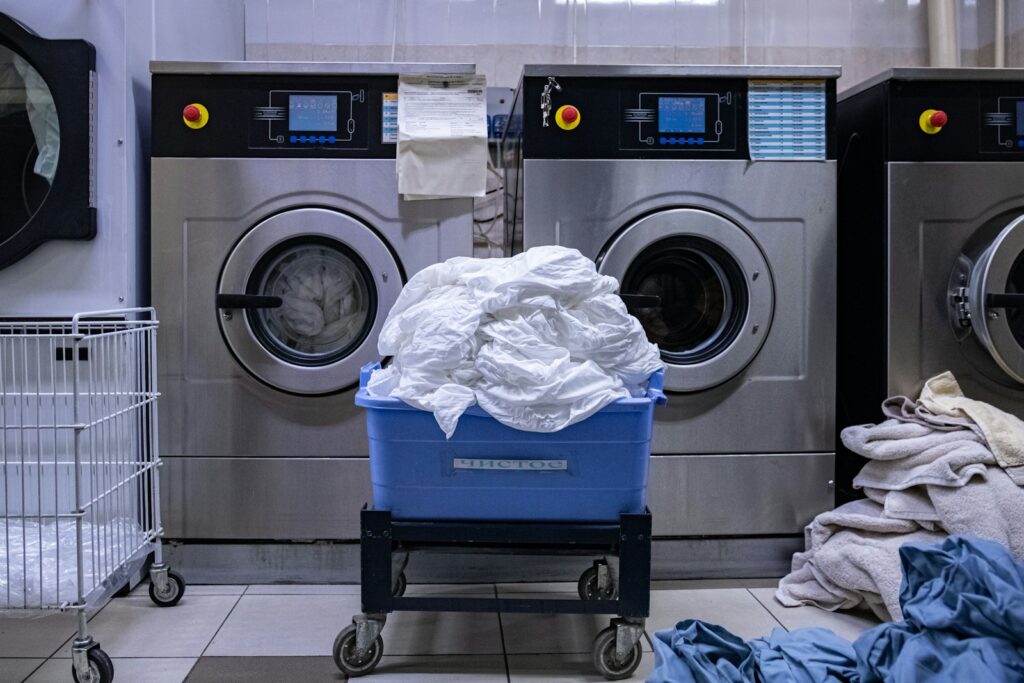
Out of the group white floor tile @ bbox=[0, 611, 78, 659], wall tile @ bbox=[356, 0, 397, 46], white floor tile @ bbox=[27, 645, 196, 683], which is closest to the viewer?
white floor tile @ bbox=[27, 645, 196, 683]

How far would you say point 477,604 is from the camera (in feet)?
5.75

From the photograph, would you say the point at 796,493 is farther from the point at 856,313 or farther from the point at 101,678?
the point at 101,678

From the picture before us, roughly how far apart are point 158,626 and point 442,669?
71 centimetres

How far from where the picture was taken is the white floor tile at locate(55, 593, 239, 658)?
1.92m

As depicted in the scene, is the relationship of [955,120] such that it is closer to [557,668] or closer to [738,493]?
[738,493]

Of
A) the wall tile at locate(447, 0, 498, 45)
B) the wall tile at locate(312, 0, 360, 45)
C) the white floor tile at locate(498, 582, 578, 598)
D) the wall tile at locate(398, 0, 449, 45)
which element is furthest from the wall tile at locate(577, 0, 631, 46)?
the white floor tile at locate(498, 582, 578, 598)

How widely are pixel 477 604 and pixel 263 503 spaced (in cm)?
86

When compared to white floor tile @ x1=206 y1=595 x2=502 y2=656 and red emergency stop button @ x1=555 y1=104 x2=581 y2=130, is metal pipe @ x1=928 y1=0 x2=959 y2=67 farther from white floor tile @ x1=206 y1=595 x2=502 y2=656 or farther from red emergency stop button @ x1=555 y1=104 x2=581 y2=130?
white floor tile @ x1=206 y1=595 x2=502 y2=656

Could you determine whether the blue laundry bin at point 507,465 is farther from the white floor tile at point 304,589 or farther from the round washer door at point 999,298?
the round washer door at point 999,298

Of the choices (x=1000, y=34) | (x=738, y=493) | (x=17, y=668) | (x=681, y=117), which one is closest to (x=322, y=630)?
(x=17, y=668)

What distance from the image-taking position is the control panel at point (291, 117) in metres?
2.35

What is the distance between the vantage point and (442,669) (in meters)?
1.83

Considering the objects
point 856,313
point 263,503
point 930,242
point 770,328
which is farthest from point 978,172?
point 263,503

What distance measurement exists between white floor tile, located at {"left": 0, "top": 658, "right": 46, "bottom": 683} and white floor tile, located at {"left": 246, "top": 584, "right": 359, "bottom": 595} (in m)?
0.55
